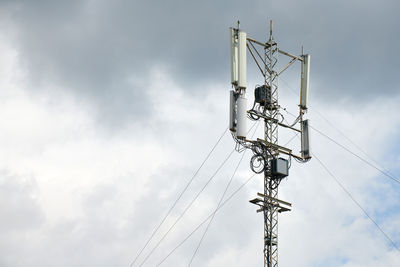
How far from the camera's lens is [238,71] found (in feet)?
208

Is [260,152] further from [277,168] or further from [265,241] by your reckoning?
[265,241]

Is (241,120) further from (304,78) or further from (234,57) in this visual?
(304,78)

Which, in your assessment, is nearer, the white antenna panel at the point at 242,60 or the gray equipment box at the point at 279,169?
the white antenna panel at the point at 242,60

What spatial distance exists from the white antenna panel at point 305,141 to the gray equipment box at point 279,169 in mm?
3260

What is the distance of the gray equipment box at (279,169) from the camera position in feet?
212

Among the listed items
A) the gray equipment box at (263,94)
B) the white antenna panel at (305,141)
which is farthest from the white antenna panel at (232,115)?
the white antenna panel at (305,141)

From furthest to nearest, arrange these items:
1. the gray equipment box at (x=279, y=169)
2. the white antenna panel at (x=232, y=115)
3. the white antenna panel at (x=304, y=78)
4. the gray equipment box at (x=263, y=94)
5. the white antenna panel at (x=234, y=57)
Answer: the white antenna panel at (x=304, y=78) → the gray equipment box at (x=263, y=94) → the gray equipment box at (x=279, y=169) → the white antenna panel at (x=234, y=57) → the white antenna panel at (x=232, y=115)

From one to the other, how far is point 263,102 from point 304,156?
18.5 feet

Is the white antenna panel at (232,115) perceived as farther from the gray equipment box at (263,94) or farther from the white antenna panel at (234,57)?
the gray equipment box at (263,94)

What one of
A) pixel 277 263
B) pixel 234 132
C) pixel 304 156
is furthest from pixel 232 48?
pixel 277 263

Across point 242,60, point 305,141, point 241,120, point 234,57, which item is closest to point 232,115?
point 241,120

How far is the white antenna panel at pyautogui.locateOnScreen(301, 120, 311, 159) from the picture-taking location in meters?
68.1

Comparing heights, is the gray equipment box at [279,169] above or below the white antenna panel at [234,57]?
below

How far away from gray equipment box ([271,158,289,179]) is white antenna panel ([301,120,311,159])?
10.7 feet
